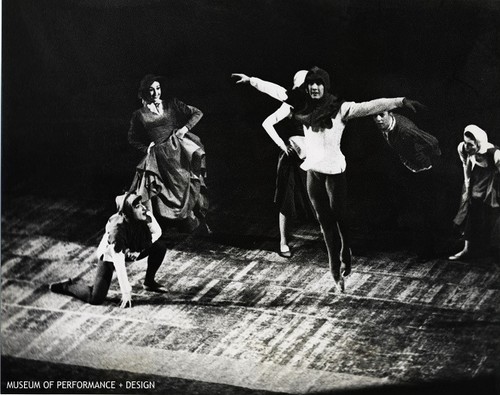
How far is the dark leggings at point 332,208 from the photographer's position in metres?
6.23

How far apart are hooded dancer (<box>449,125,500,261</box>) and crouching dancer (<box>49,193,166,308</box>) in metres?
2.25

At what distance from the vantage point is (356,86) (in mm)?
6223

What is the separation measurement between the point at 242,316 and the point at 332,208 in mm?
1058

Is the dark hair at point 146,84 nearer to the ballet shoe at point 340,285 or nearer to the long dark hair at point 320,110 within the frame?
the long dark hair at point 320,110

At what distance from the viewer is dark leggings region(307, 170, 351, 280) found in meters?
6.23

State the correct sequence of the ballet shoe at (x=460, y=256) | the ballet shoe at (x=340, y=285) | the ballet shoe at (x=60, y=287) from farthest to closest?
the ballet shoe at (x=460, y=256)
the ballet shoe at (x=340, y=285)
the ballet shoe at (x=60, y=287)

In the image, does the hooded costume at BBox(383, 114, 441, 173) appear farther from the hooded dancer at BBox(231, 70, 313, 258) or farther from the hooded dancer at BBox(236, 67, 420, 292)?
the hooded dancer at BBox(231, 70, 313, 258)

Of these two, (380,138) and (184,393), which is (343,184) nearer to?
(380,138)

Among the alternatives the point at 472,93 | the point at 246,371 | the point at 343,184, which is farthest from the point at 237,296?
the point at 472,93

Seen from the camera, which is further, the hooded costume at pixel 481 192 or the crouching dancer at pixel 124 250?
the hooded costume at pixel 481 192

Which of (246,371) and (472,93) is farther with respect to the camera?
(472,93)

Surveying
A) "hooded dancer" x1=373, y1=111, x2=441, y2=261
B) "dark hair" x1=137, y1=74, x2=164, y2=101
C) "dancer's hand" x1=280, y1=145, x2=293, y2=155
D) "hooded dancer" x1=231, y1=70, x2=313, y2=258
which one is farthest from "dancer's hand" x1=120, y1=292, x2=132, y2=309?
"hooded dancer" x1=373, y1=111, x2=441, y2=261

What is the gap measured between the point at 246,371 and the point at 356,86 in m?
2.25

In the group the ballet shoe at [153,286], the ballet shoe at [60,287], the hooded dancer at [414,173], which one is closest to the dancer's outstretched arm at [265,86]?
the hooded dancer at [414,173]
